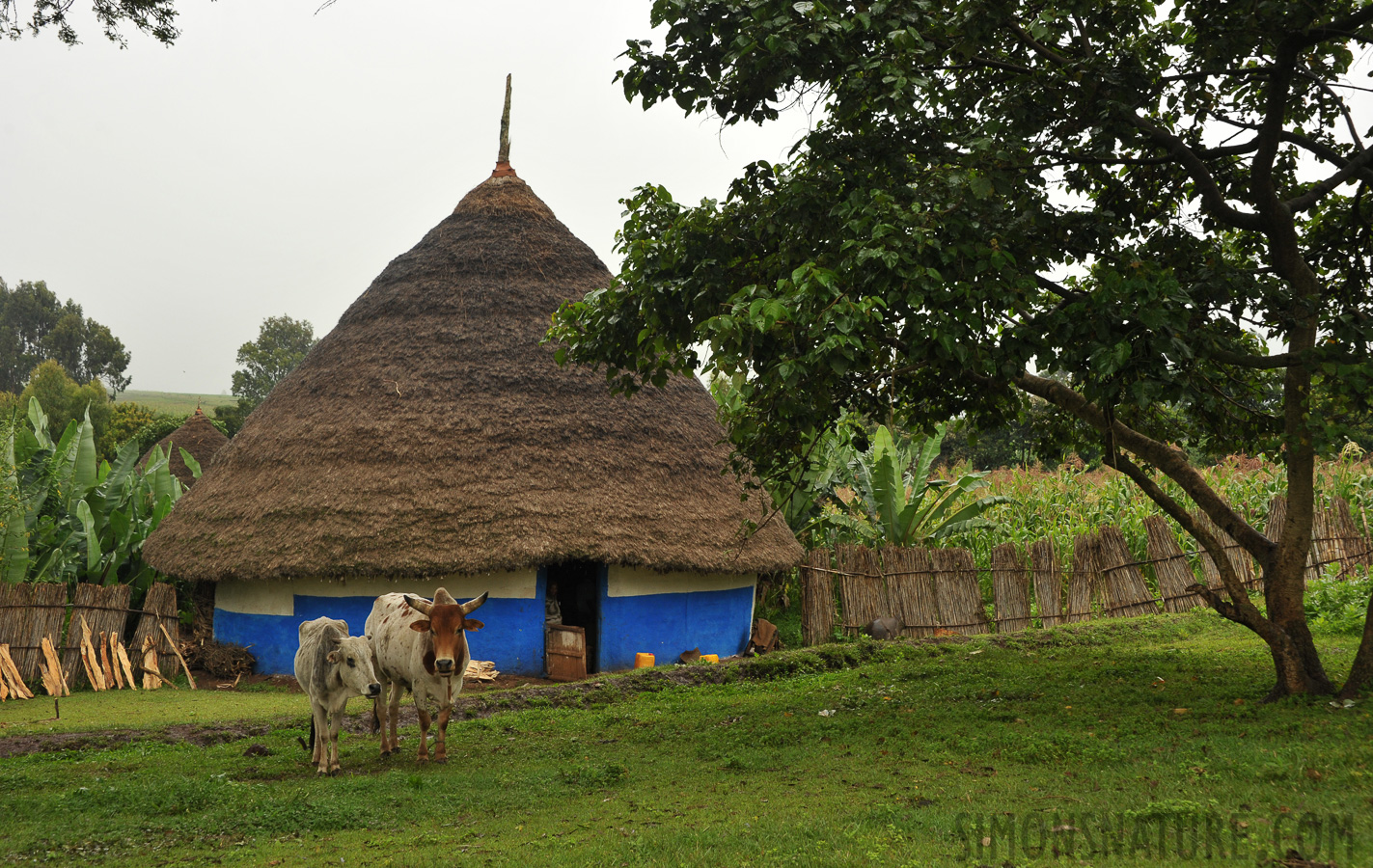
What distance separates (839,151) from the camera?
6523 millimetres

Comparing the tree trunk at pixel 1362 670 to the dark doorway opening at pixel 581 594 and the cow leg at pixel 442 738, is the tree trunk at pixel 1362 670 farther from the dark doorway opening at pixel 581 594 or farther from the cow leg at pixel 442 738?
the dark doorway opening at pixel 581 594

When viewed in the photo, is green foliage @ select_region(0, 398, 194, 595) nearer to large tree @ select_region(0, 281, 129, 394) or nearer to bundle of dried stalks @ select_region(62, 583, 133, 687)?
bundle of dried stalks @ select_region(62, 583, 133, 687)

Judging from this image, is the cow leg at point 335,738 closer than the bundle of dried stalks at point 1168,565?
Yes

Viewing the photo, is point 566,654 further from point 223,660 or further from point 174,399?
point 174,399

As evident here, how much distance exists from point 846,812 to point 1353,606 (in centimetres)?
846

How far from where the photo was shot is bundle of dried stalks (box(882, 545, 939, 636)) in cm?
1255

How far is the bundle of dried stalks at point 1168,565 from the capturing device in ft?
43.9

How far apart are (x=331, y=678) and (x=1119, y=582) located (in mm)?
10694

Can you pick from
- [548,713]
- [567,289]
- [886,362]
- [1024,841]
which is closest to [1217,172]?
[886,362]

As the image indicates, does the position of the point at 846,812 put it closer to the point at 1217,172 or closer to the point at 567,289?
the point at 1217,172

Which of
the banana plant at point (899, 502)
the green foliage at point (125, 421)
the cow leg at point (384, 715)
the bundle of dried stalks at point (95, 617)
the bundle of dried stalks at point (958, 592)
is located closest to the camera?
the cow leg at point (384, 715)

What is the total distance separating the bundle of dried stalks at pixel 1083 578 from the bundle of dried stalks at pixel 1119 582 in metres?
0.10

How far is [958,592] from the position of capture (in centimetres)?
1269

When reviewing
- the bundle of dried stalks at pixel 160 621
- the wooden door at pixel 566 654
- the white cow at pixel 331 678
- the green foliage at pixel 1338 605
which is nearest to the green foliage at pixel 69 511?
the bundle of dried stalks at pixel 160 621
